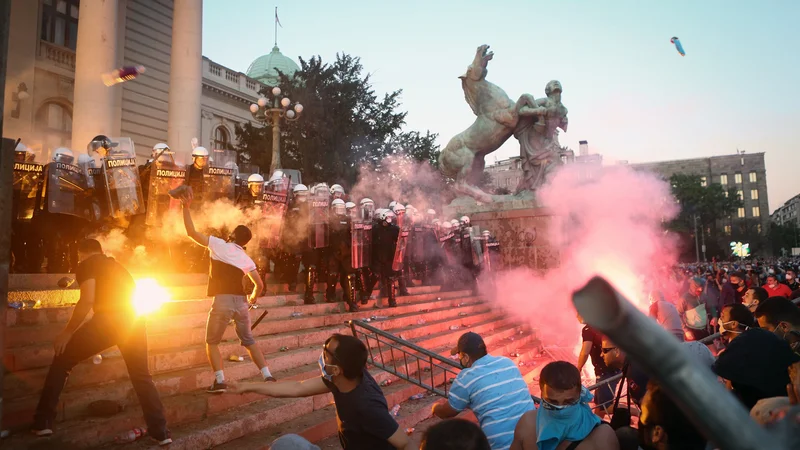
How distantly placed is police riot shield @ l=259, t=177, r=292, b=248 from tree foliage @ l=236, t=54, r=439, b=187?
39.5 ft

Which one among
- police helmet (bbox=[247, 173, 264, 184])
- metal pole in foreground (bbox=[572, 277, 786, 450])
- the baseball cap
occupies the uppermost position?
police helmet (bbox=[247, 173, 264, 184])

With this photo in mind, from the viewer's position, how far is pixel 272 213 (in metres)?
9.95

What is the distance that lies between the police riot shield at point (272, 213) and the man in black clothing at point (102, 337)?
16.2 ft

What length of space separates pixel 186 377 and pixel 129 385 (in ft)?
1.91

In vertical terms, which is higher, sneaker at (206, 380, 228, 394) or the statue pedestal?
the statue pedestal

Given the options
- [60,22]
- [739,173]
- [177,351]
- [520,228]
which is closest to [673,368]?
[177,351]

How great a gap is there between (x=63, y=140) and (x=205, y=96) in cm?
1096

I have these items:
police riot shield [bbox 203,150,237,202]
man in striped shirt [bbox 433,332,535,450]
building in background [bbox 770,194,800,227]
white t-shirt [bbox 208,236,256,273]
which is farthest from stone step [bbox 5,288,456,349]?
building in background [bbox 770,194,800,227]

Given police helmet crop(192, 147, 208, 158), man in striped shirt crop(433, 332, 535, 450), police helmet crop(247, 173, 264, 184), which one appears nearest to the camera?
man in striped shirt crop(433, 332, 535, 450)

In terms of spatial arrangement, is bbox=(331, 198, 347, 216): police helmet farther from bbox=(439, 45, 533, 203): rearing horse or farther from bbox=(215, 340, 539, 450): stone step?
bbox=(439, 45, 533, 203): rearing horse

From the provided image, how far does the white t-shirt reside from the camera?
Answer: 6.23 meters

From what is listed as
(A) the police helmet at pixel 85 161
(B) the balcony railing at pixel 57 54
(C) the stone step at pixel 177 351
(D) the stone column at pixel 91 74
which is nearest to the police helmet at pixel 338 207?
(C) the stone step at pixel 177 351

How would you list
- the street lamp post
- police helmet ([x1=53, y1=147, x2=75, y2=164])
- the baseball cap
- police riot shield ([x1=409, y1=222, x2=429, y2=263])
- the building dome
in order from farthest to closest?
1. the building dome
2. the street lamp post
3. police riot shield ([x1=409, y1=222, x2=429, y2=263])
4. police helmet ([x1=53, y1=147, x2=75, y2=164])
5. the baseball cap

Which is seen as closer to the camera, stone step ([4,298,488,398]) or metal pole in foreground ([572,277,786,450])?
metal pole in foreground ([572,277,786,450])
